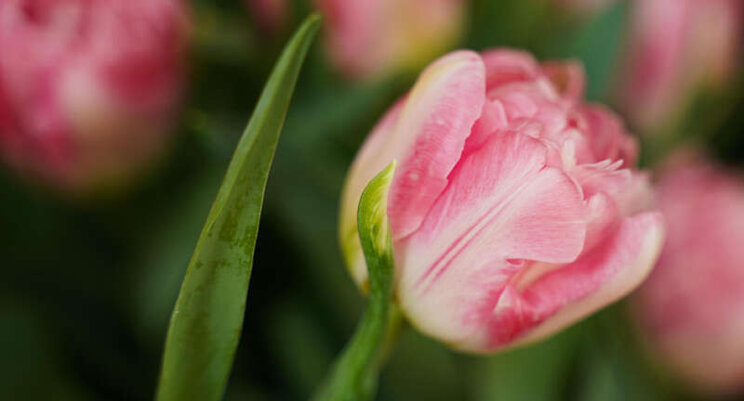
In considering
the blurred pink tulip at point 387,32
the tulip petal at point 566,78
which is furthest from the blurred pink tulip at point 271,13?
the tulip petal at point 566,78

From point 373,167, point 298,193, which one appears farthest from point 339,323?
point 373,167

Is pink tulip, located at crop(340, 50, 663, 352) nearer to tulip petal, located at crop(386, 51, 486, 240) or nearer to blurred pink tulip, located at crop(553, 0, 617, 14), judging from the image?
tulip petal, located at crop(386, 51, 486, 240)

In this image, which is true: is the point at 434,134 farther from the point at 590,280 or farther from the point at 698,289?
the point at 698,289

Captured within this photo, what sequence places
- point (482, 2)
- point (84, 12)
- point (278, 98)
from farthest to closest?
point (482, 2), point (84, 12), point (278, 98)

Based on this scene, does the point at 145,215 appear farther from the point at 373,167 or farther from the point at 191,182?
the point at 373,167

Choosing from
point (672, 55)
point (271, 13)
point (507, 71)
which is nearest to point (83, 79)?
point (271, 13)
